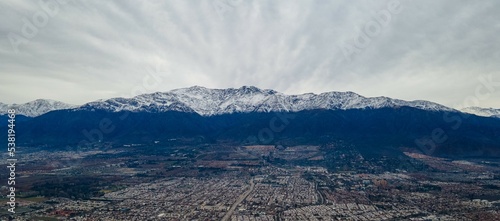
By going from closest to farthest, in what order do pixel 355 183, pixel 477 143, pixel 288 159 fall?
1. pixel 355 183
2. pixel 288 159
3. pixel 477 143

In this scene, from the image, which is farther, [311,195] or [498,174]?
[498,174]

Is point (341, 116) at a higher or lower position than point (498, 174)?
higher

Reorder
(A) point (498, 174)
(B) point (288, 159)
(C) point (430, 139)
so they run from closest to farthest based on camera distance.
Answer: (A) point (498, 174) < (B) point (288, 159) < (C) point (430, 139)

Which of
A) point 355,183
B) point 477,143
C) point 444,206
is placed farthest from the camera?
point 477,143

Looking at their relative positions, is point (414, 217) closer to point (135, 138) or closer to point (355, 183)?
point (355, 183)

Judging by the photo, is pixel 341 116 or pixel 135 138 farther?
pixel 341 116

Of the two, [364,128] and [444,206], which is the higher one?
[364,128]

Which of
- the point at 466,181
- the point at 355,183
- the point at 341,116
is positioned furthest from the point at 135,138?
the point at 466,181

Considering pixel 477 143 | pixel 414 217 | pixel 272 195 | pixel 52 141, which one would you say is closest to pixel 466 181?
pixel 414 217

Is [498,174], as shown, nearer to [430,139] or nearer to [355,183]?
[355,183]

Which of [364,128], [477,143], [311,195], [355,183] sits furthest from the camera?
[364,128]
